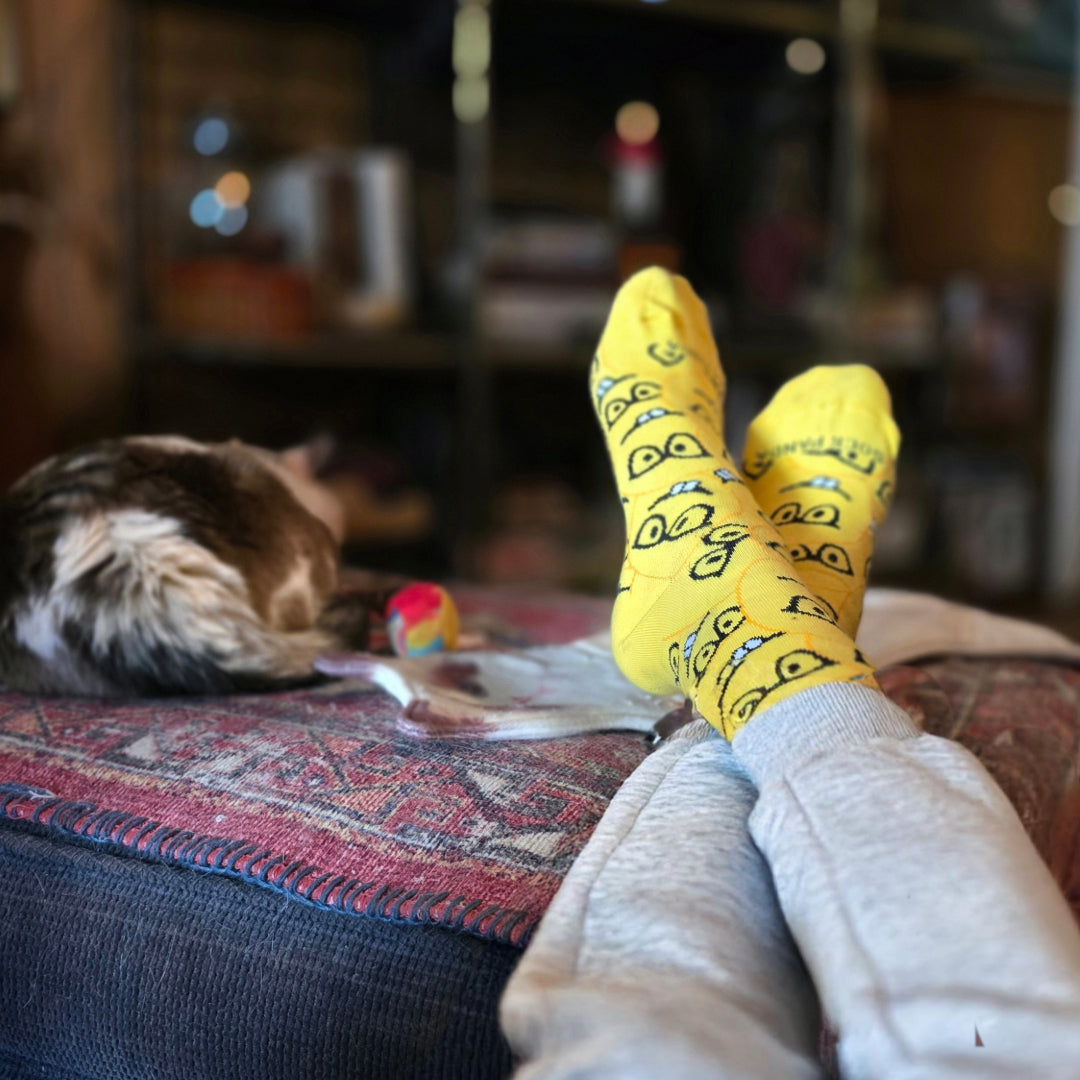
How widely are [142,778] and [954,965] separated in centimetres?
45

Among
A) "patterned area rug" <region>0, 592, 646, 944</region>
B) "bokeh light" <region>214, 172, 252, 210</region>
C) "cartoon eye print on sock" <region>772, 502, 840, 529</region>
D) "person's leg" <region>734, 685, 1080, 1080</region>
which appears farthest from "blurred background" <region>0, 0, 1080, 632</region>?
"person's leg" <region>734, 685, 1080, 1080</region>

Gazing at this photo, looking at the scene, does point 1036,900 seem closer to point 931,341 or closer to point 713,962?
point 713,962

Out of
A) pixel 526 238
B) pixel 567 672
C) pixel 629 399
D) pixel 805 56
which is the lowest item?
pixel 567 672

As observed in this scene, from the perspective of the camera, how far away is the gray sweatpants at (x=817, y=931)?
1.17ft

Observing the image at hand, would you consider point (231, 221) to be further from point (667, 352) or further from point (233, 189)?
point (667, 352)

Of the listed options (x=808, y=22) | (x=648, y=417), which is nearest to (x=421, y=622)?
(x=648, y=417)

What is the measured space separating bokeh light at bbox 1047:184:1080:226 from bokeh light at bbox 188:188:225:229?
2099mm

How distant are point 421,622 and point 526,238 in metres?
1.29

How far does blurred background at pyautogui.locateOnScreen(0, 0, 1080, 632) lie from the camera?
1717 mm

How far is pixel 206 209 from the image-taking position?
6.06ft

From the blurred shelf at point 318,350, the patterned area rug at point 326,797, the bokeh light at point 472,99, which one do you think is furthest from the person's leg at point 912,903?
the bokeh light at point 472,99

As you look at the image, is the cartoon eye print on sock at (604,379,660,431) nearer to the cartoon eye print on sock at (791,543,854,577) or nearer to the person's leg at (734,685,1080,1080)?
the cartoon eye print on sock at (791,543,854,577)

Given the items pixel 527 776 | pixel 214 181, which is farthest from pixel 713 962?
pixel 214 181

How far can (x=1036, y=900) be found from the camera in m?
→ 0.39
